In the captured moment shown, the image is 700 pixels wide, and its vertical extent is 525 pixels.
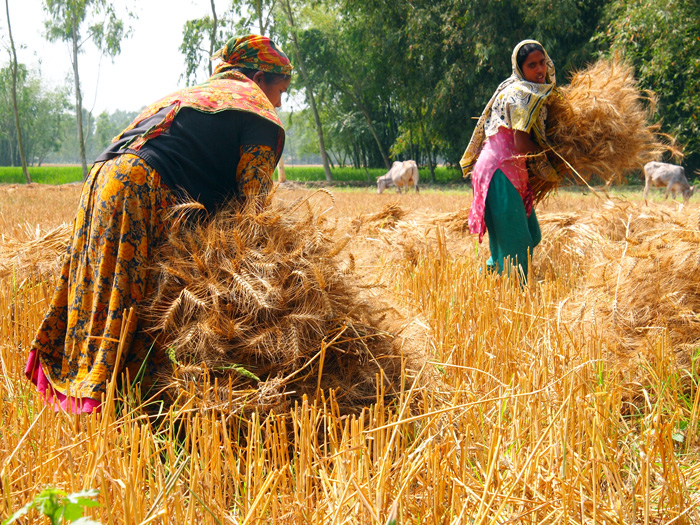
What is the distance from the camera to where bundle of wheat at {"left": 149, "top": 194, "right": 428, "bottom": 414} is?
194 centimetres

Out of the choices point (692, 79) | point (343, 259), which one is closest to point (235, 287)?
point (343, 259)

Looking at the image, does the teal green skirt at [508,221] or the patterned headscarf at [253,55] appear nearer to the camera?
the patterned headscarf at [253,55]

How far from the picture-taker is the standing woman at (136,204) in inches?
80.6

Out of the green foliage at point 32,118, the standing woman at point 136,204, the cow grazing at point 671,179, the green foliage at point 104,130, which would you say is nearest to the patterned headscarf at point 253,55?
the standing woman at point 136,204

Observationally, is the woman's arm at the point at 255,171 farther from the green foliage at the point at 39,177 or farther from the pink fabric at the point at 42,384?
the green foliage at the point at 39,177

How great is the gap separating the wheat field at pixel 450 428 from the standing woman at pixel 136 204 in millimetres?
158

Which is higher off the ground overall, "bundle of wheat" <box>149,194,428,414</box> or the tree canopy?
the tree canopy

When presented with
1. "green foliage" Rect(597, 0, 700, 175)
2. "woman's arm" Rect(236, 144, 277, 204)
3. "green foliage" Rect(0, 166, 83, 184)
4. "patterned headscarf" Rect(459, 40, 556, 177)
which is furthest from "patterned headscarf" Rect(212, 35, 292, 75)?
"green foliage" Rect(0, 166, 83, 184)

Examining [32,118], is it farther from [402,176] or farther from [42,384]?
[42,384]

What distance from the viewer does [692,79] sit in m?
14.1

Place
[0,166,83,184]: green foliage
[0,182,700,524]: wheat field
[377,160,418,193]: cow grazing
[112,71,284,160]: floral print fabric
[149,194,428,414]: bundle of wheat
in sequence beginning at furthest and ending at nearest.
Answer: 1. [0,166,83,184]: green foliage
2. [377,160,418,193]: cow grazing
3. [112,71,284,160]: floral print fabric
4. [149,194,428,414]: bundle of wheat
5. [0,182,700,524]: wheat field

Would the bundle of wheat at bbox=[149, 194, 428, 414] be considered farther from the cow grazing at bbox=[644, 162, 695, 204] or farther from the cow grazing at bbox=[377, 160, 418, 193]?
the cow grazing at bbox=[377, 160, 418, 193]

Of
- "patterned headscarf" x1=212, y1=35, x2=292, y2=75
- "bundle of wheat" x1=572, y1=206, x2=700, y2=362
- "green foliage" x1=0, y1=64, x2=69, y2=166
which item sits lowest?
"bundle of wheat" x1=572, y1=206, x2=700, y2=362

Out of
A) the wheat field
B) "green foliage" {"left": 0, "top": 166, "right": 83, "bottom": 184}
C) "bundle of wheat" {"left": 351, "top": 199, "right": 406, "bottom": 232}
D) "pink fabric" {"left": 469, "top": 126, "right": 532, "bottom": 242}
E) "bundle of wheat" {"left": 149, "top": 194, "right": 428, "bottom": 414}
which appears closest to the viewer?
the wheat field
